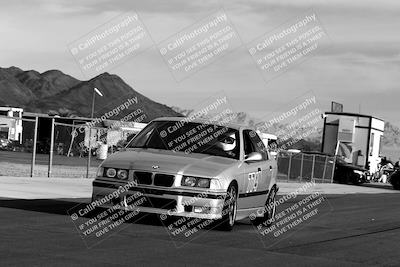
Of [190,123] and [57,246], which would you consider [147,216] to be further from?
[57,246]

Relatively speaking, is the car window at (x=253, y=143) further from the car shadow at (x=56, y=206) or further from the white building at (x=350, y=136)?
the white building at (x=350, y=136)

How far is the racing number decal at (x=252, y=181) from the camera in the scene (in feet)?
38.2

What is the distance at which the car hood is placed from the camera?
10.6 meters

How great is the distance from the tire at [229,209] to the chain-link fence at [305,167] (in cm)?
2706

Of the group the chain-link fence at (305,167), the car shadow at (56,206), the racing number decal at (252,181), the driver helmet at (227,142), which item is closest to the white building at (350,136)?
the chain-link fence at (305,167)

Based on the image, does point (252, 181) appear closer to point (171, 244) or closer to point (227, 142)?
point (227, 142)

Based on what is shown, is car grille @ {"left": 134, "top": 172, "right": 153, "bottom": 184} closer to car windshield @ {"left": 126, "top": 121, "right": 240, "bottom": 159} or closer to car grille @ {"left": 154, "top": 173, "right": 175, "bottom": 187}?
car grille @ {"left": 154, "top": 173, "right": 175, "bottom": 187}

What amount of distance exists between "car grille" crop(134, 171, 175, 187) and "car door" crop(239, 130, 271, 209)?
130cm

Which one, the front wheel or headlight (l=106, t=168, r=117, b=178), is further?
the front wheel

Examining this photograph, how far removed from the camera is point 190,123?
12055 millimetres

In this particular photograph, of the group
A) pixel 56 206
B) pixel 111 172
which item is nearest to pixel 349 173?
pixel 56 206

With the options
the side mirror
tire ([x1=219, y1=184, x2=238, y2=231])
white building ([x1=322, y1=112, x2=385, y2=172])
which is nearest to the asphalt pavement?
tire ([x1=219, y1=184, x2=238, y2=231])

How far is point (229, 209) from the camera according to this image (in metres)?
10.9

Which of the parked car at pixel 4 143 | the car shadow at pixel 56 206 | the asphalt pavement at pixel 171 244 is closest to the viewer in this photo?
the asphalt pavement at pixel 171 244
